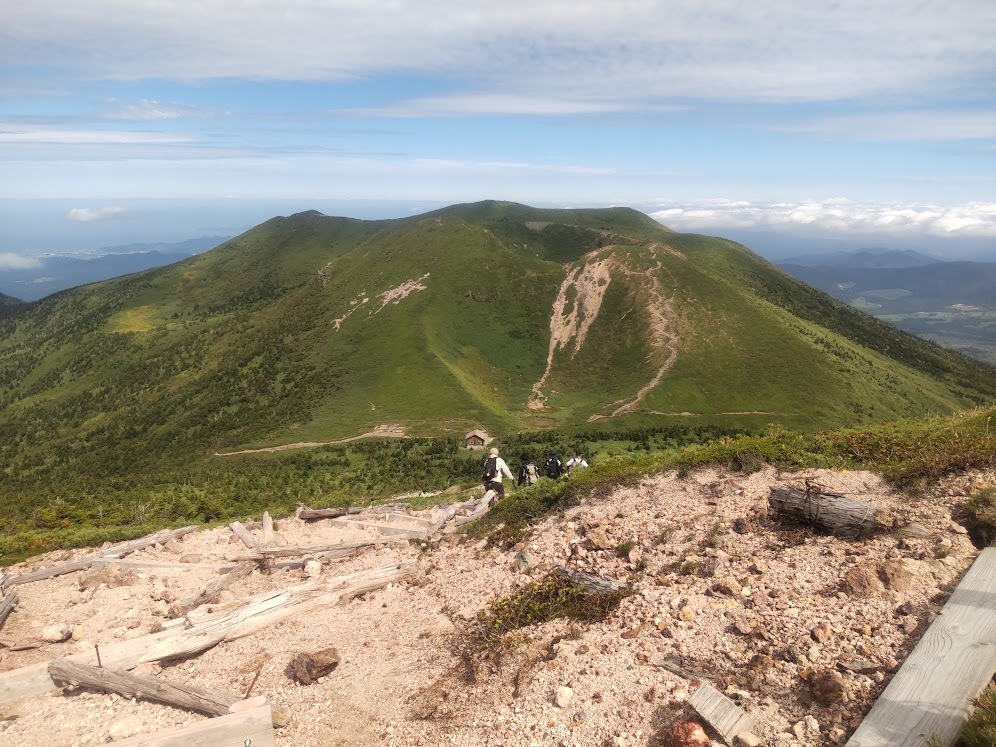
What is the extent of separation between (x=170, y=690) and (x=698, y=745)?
7178 millimetres

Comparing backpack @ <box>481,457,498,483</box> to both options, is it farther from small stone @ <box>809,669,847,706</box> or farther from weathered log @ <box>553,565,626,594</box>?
small stone @ <box>809,669,847,706</box>

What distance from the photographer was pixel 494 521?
45.8ft

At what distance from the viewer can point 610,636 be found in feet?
25.0

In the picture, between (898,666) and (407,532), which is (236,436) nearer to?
(407,532)

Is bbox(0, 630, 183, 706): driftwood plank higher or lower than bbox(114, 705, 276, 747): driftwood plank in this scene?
lower

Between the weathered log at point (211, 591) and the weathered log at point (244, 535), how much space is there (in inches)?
59.4

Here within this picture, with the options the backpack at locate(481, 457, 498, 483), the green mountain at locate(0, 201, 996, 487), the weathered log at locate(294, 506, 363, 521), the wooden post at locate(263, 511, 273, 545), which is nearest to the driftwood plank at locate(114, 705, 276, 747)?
the wooden post at locate(263, 511, 273, 545)

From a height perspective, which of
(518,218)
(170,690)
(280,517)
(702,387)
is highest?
(518,218)

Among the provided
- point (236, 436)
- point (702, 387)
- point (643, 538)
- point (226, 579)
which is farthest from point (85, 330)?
point (643, 538)

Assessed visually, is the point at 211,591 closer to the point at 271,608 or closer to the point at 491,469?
the point at 271,608

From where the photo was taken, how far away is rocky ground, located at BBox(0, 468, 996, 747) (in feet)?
19.9

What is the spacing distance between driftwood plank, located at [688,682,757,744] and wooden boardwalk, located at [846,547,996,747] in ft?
3.31

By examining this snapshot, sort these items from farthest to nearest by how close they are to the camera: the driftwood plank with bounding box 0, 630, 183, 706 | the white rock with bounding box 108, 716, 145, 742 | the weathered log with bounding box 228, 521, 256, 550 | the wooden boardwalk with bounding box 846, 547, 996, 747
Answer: the weathered log with bounding box 228, 521, 256, 550
the driftwood plank with bounding box 0, 630, 183, 706
the white rock with bounding box 108, 716, 145, 742
the wooden boardwalk with bounding box 846, 547, 996, 747

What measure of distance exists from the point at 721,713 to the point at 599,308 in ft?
276
